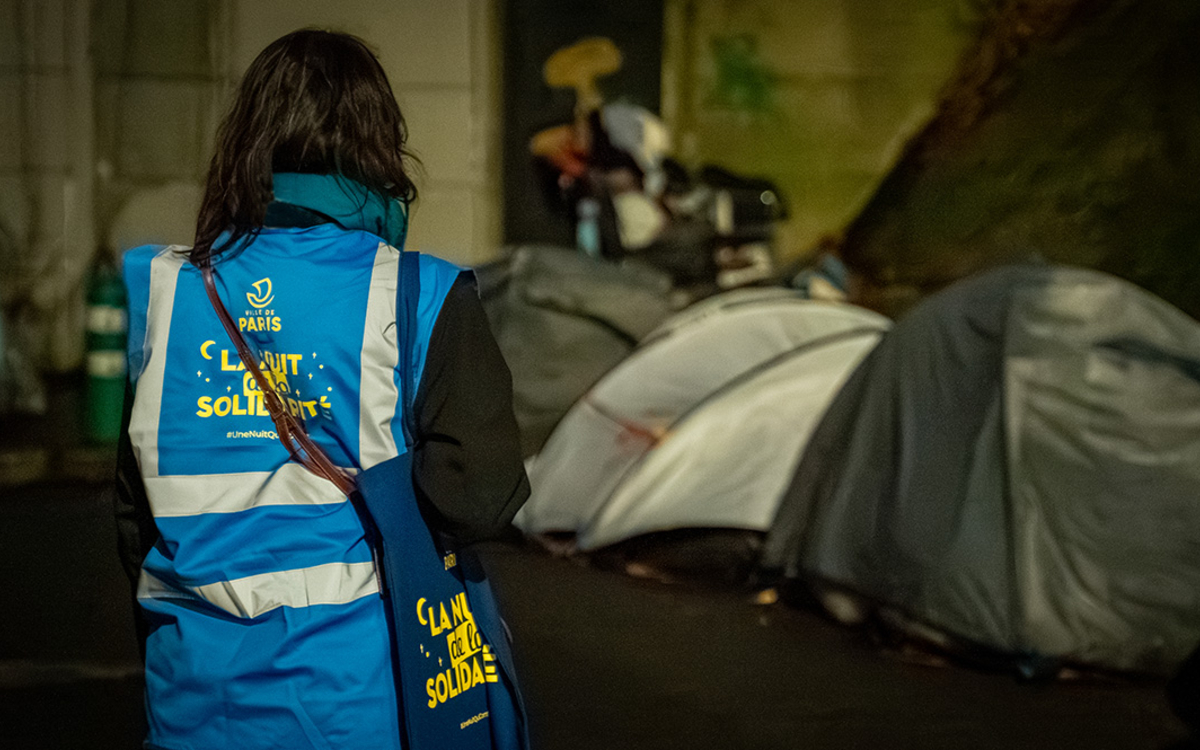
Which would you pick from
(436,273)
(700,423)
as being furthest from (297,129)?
(700,423)

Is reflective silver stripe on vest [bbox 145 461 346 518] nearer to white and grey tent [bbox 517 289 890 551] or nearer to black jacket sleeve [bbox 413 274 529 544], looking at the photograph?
black jacket sleeve [bbox 413 274 529 544]

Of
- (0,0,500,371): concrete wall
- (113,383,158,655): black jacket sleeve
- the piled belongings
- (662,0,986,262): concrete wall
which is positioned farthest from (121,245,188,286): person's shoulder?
(662,0,986,262): concrete wall

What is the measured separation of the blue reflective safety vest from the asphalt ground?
2.01 metres

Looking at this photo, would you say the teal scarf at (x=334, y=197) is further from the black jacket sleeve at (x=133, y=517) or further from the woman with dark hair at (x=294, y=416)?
the black jacket sleeve at (x=133, y=517)

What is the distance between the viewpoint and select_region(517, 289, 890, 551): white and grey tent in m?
4.67

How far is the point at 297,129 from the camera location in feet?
4.90

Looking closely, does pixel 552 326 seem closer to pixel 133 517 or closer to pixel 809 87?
pixel 809 87

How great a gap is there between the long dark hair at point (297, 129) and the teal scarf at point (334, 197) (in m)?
0.01

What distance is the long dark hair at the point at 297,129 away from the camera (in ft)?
4.90

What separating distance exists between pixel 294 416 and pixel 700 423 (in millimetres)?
3404

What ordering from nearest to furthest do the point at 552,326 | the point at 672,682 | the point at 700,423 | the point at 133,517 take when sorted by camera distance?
the point at 133,517 < the point at 672,682 < the point at 700,423 < the point at 552,326

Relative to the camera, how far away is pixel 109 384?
633cm

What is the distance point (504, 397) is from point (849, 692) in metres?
2.62

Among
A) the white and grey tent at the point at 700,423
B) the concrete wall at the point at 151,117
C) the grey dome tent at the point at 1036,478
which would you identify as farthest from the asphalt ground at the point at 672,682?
the concrete wall at the point at 151,117
